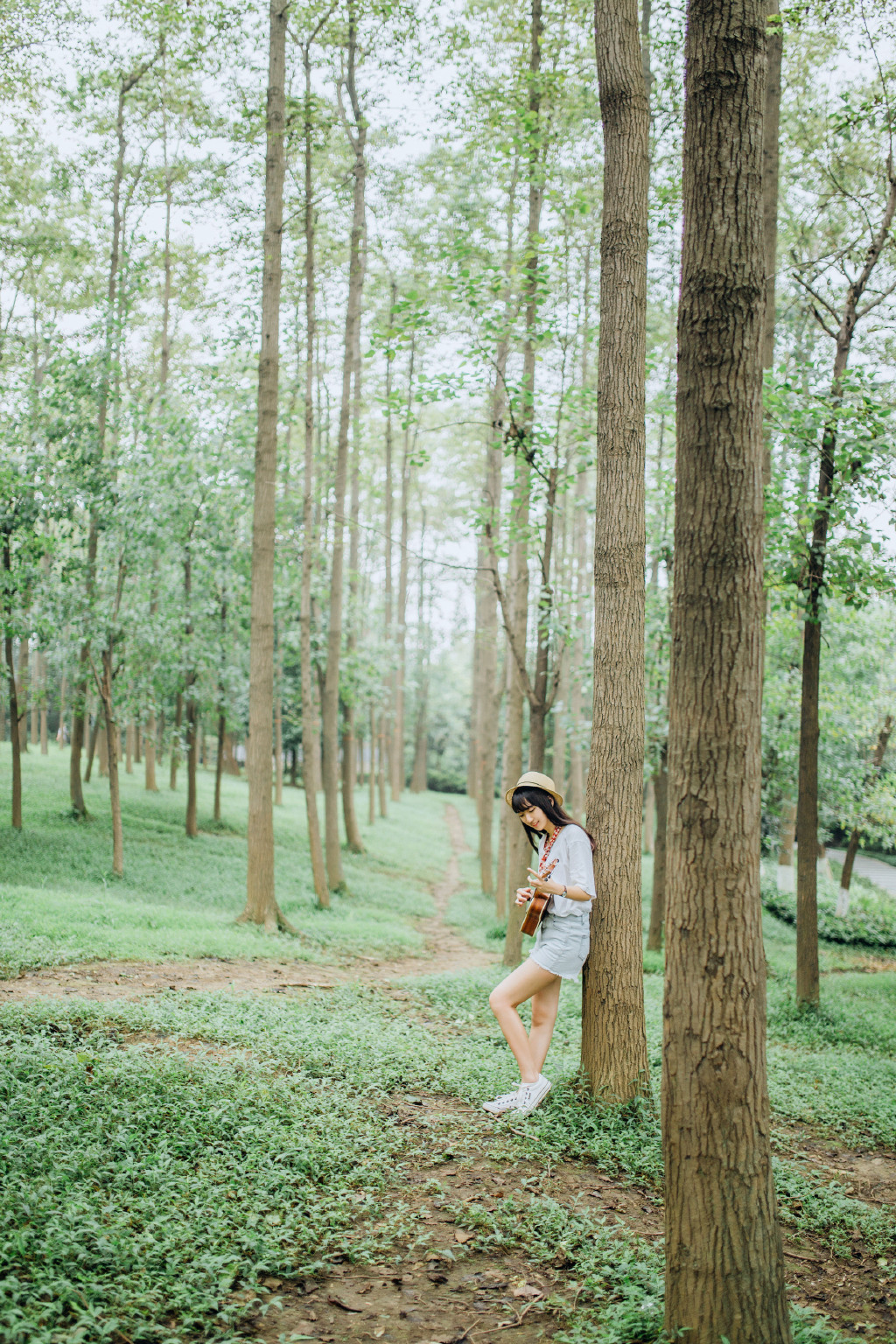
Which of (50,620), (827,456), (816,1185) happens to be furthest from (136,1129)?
(50,620)

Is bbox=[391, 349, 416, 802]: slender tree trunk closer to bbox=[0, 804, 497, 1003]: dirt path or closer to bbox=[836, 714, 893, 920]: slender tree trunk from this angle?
bbox=[836, 714, 893, 920]: slender tree trunk

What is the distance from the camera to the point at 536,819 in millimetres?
5031

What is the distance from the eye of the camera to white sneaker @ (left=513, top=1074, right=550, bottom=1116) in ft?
15.9

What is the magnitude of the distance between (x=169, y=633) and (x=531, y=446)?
9.29m

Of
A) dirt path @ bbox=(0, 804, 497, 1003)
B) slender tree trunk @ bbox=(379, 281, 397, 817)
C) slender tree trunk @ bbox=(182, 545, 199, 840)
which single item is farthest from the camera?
slender tree trunk @ bbox=(379, 281, 397, 817)

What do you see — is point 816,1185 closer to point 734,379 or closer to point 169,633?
point 734,379

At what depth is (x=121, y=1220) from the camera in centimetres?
331

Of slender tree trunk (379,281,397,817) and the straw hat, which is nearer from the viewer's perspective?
the straw hat

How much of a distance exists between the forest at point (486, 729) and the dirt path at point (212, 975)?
75mm

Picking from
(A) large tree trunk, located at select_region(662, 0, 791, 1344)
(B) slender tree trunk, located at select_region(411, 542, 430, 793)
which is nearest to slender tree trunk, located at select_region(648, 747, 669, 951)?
(A) large tree trunk, located at select_region(662, 0, 791, 1344)

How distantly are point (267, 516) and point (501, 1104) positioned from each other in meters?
7.80

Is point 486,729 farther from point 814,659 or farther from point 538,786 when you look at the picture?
Answer: point 538,786

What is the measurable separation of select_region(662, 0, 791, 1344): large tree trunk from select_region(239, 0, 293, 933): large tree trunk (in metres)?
8.29

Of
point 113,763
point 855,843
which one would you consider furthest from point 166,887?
point 855,843
